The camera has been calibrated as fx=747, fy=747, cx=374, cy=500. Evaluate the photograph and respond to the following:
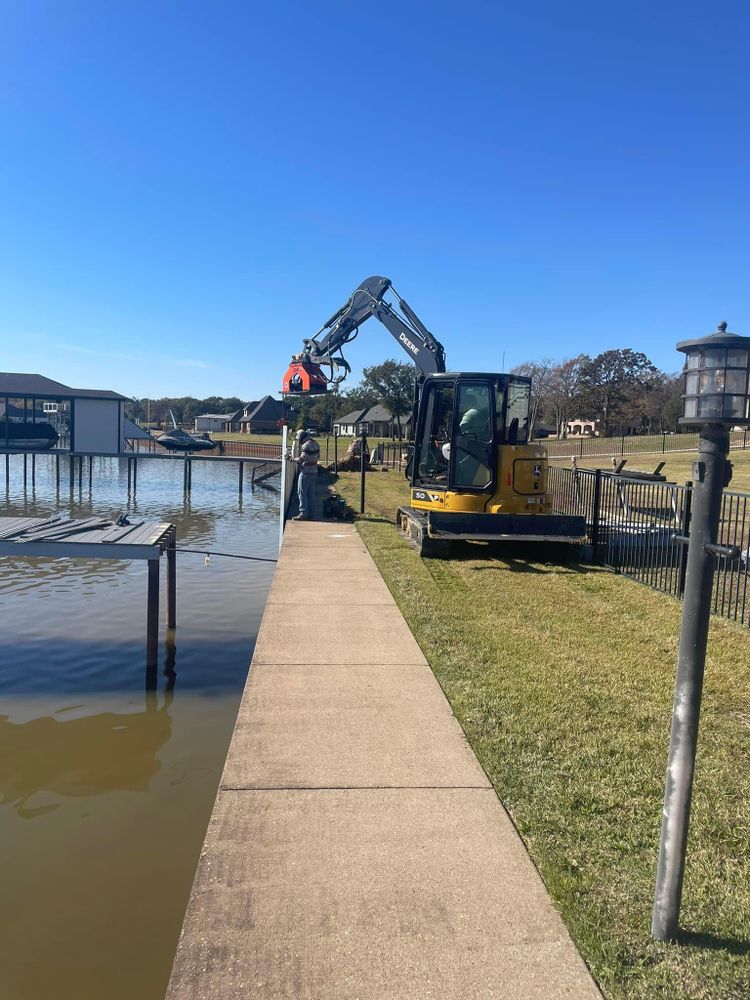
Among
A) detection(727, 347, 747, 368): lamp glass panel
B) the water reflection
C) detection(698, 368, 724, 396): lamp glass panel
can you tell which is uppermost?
detection(727, 347, 747, 368): lamp glass panel

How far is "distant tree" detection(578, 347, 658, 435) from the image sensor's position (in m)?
81.7

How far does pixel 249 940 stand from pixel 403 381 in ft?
260

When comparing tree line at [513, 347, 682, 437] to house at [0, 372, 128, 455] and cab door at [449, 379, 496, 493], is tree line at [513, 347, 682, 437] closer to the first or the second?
house at [0, 372, 128, 455]

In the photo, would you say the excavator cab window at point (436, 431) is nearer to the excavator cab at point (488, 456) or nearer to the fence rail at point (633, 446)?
the excavator cab at point (488, 456)

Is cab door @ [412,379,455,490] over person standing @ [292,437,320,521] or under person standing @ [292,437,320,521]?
over

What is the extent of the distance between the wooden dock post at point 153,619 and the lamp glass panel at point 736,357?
670 cm

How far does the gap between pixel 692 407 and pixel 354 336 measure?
62.8 ft

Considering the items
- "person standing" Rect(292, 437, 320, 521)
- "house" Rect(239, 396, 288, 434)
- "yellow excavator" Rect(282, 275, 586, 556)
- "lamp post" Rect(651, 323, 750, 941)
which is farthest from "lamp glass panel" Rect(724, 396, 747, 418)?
"house" Rect(239, 396, 288, 434)

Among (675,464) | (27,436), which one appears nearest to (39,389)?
(27,436)

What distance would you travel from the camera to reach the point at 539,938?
2.95m

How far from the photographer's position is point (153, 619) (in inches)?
318

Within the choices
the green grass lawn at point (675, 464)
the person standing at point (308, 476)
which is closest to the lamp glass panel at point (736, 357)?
the person standing at point (308, 476)

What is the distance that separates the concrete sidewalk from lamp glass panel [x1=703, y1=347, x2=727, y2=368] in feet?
7.43

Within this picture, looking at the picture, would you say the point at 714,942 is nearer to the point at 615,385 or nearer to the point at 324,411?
the point at 615,385
